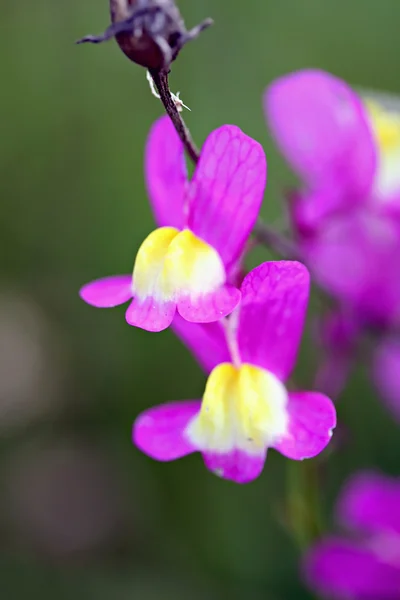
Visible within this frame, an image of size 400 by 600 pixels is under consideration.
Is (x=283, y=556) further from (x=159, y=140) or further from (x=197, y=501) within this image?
(x=159, y=140)

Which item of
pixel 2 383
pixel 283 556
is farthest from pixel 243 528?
pixel 2 383

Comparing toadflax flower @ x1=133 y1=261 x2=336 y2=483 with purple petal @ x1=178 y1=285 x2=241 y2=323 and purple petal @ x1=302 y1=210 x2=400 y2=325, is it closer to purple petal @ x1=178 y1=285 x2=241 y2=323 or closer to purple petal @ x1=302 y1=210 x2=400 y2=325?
purple petal @ x1=178 y1=285 x2=241 y2=323

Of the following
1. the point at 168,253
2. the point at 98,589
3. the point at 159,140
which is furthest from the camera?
the point at 98,589

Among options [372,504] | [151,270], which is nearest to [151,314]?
[151,270]

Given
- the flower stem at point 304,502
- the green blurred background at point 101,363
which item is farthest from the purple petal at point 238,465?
the green blurred background at point 101,363

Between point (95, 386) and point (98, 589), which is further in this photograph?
point (95, 386)

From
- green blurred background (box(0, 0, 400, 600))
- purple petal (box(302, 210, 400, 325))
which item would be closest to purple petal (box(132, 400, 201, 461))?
purple petal (box(302, 210, 400, 325))

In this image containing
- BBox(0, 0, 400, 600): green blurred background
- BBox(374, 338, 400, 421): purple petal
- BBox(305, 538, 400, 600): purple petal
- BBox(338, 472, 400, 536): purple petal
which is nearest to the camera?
BBox(305, 538, 400, 600): purple petal
